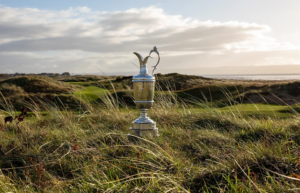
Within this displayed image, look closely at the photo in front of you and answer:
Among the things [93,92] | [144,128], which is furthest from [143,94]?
[93,92]

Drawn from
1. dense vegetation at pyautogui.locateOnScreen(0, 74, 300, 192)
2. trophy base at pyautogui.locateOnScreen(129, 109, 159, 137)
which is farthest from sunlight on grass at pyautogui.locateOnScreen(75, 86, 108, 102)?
trophy base at pyautogui.locateOnScreen(129, 109, 159, 137)

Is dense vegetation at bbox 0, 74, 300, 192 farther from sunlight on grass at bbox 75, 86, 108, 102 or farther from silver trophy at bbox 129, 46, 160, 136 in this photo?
sunlight on grass at bbox 75, 86, 108, 102

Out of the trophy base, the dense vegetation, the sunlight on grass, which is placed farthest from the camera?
the sunlight on grass

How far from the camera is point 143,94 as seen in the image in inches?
175

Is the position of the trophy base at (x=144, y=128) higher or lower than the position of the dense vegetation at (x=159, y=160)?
higher

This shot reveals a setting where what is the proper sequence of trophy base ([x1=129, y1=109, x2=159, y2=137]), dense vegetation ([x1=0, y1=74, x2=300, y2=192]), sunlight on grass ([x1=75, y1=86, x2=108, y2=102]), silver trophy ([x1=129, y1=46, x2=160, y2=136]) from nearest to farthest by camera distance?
dense vegetation ([x1=0, y1=74, x2=300, y2=192])
silver trophy ([x1=129, y1=46, x2=160, y2=136])
trophy base ([x1=129, y1=109, x2=159, y2=137])
sunlight on grass ([x1=75, y1=86, x2=108, y2=102])

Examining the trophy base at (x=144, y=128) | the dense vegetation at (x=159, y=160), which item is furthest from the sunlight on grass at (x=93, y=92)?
the trophy base at (x=144, y=128)

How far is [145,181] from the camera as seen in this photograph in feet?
9.31

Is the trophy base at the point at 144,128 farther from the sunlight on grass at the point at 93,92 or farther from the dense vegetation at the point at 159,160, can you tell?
the sunlight on grass at the point at 93,92

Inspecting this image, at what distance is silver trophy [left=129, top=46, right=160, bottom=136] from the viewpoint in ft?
14.3

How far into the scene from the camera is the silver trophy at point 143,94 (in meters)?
4.36

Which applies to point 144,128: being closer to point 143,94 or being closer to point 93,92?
point 143,94

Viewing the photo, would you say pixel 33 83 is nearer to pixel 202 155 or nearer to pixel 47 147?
pixel 47 147

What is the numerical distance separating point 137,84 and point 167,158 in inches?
59.8
